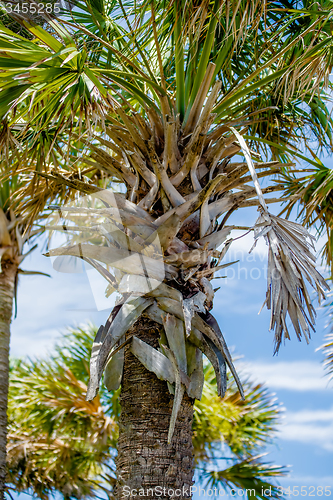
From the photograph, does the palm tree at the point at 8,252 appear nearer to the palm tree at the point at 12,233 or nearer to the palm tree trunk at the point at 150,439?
the palm tree at the point at 12,233

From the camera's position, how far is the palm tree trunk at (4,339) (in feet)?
14.1

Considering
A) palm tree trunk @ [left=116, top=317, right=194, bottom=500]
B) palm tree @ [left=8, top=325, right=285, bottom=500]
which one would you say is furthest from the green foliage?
palm tree trunk @ [left=116, top=317, right=194, bottom=500]

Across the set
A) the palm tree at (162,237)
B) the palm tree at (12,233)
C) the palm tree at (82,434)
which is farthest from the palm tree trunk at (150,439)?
the palm tree at (82,434)

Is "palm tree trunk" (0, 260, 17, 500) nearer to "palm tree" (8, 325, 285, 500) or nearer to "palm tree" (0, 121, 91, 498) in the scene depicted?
"palm tree" (0, 121, 91, 498)

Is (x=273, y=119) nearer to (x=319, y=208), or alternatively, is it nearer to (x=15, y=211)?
(x=319, y=208)

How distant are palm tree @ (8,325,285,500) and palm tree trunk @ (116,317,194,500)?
422 cm

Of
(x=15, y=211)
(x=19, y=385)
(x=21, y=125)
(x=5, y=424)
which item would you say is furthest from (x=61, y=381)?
(x=21, y=125)

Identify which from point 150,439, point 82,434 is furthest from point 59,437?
point 150,439

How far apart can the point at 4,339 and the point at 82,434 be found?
261cm

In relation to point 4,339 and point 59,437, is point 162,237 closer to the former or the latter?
point 4,339

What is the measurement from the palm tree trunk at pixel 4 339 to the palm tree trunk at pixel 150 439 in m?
2.37

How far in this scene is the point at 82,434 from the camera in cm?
669

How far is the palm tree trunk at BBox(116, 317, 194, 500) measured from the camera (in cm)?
228

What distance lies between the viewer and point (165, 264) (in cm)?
265
